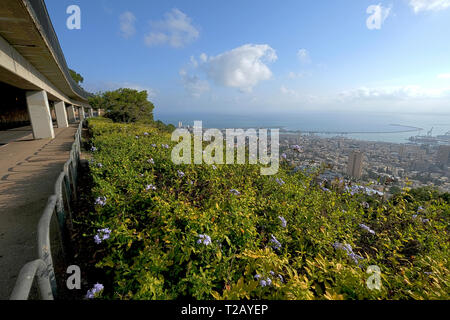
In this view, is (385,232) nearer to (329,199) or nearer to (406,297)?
(329,199)

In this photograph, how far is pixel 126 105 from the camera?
2112 cm

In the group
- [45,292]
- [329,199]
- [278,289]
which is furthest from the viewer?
[329,199]

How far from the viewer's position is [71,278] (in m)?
2.09

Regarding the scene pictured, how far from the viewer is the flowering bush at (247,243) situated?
165 cm

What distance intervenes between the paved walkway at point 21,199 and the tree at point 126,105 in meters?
13.1

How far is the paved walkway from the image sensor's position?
8.36ft

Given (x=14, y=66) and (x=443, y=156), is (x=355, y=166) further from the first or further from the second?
(x=14, y=66)

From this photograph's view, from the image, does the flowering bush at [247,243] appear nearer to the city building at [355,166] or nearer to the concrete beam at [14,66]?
the city building at [355,166]

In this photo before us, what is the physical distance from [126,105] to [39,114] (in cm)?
1072

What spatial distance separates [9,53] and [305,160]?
392 inches

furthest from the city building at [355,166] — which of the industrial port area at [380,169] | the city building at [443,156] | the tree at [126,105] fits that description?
the tree at [126,105]

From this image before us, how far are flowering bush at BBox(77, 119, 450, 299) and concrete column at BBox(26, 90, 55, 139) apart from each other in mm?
10705
